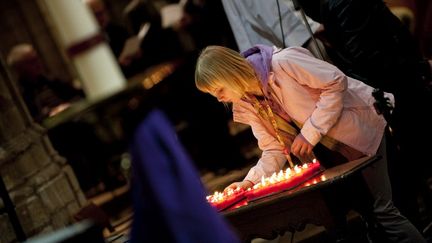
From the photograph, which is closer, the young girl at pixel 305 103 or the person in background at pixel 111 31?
the young girl at pixel 305 103

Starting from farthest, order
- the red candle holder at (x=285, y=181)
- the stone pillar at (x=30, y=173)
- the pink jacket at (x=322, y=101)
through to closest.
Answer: the stone pillar at (x=30, y=173) < the pink jacket at (x=322, y=101) < the red candle holder at (x=285, y=181)

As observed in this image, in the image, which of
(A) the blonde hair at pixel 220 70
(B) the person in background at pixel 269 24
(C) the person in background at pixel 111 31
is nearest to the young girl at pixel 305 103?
(A) the blonde hair at pixel 220 70

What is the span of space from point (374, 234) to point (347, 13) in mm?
1659

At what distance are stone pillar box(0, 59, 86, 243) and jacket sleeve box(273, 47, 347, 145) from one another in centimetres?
396

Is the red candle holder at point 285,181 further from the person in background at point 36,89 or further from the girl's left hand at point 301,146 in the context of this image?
the person in background at point 36,89

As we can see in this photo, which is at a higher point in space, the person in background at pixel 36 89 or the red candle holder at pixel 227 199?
the person in background at pixel 36 89

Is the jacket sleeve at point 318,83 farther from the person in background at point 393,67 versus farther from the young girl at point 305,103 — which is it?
the person in background at point 393,67

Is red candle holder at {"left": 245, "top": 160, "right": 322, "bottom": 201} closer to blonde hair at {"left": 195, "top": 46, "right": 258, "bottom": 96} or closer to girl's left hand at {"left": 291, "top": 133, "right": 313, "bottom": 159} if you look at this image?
girl's left hand at {"left": 291, "top": 133, "right": 313, "bottom": 159}

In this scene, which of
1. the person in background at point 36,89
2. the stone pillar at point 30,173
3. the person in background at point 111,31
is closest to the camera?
the stone pillar at point 30,173

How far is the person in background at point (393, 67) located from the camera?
14.3 feet

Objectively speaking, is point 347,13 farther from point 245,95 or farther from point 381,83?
point 245,95

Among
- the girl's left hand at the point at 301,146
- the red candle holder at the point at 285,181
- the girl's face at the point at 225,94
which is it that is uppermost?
the girl's face at the point at 225,94

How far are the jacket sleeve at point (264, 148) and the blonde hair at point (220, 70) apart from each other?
1.48 ft

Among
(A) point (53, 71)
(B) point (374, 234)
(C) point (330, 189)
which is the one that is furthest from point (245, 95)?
(A) point (53, 71)
